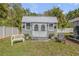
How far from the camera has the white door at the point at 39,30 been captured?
63.3 ft

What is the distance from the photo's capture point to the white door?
19.3 metres

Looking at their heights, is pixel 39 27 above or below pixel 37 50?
above

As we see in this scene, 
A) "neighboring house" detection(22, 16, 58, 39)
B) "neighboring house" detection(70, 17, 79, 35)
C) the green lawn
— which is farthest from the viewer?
"neighboring house" detection(22, 16, 58, 39)

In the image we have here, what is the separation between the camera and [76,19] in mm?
18641

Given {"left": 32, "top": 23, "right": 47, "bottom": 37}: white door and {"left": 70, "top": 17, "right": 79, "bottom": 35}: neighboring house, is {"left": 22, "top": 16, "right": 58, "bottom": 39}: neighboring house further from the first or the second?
{"left": 70, "top": 17, "right": 79, "bottom": 35}: neighboring house

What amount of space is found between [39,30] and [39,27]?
0.36 m

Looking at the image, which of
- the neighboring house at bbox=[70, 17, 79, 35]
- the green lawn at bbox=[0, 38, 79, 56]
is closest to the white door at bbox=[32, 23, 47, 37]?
the neighboring house at bbox=[70, 17, 79, 35]

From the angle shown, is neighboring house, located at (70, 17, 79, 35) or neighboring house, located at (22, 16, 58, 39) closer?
neighboring house, located at (70, 17, 79, 35)

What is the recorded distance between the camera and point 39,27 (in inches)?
778

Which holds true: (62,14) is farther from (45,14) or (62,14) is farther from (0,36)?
(0,36)

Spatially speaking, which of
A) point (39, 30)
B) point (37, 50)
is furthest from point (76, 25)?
point (37, 50)

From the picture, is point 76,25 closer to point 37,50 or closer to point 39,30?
point 39,30

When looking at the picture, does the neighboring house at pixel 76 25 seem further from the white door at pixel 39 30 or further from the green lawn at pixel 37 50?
the green lawn at pixel 37 50

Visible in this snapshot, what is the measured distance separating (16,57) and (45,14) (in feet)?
25.8
